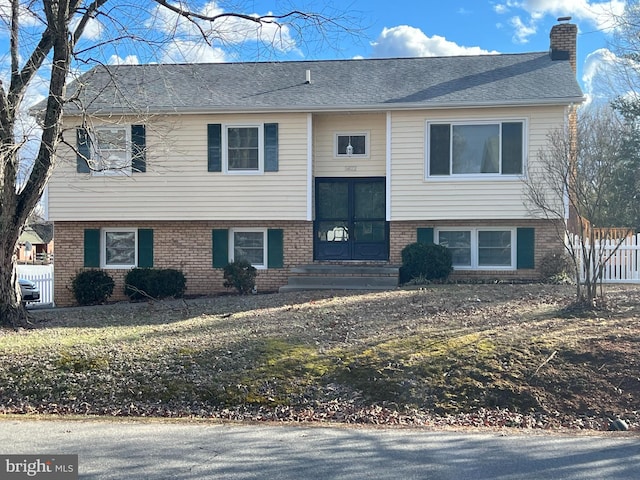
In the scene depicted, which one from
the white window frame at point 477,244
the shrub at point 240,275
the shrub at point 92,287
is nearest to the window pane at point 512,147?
the white window frame at point 477,244

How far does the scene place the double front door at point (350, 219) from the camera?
16.2 meters

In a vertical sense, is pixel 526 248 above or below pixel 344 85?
below

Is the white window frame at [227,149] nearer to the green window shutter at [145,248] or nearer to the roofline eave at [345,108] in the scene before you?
the roofline eave at [345,108]

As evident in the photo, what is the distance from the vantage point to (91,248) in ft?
53.4

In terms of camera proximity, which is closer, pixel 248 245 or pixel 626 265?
pixel 626 265

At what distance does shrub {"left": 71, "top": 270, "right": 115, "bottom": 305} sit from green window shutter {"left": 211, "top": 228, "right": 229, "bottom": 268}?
2775 millimetres

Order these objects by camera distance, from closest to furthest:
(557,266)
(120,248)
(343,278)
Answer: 1. (557,266)
2. (343,278)
3. (120,248)

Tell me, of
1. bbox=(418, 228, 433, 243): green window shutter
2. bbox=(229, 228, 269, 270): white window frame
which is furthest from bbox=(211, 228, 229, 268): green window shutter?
bbox=(418, 228, 433, 243): green window shutter

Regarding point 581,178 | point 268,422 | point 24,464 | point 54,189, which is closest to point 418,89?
point 581,178

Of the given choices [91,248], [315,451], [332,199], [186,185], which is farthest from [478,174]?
[315,451]

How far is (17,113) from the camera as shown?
10.3 metres

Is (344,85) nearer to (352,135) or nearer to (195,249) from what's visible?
(352,135)

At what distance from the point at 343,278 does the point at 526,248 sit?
4786 millimetres

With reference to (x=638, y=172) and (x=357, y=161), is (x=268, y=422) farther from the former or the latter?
(x=638, y=172)
